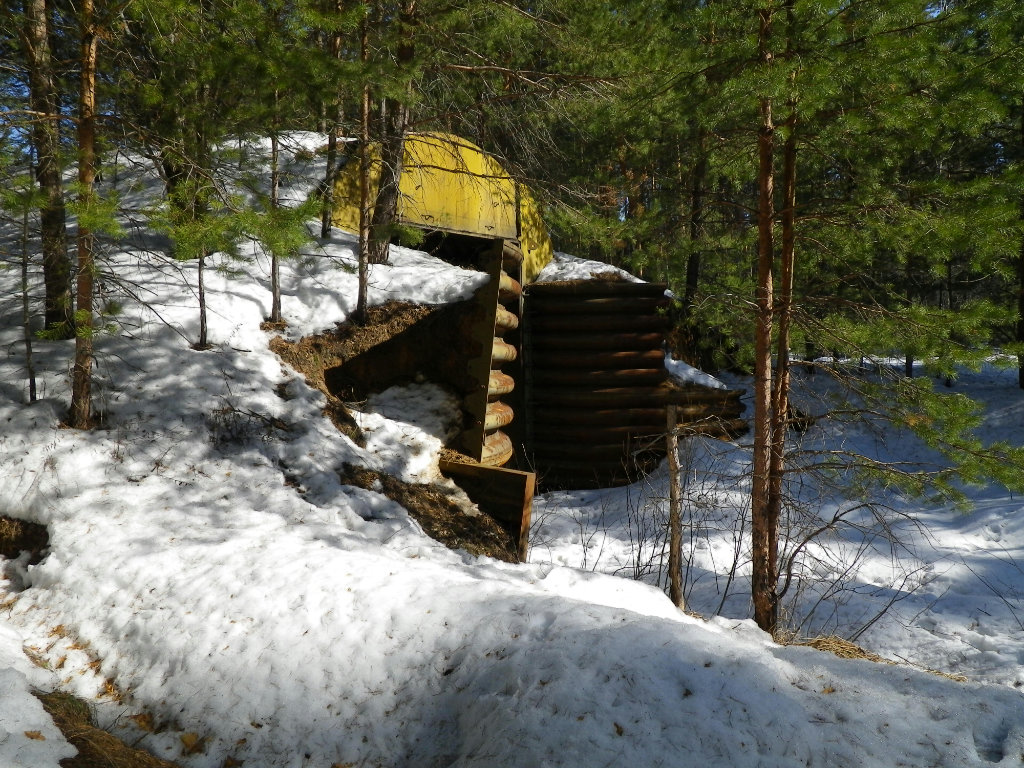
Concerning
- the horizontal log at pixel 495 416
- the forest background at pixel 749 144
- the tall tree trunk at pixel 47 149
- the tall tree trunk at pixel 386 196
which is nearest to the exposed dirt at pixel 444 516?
the horizontal log at pixel 495 416

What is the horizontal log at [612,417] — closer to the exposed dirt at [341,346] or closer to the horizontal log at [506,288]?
the horizontal log at [506,288]

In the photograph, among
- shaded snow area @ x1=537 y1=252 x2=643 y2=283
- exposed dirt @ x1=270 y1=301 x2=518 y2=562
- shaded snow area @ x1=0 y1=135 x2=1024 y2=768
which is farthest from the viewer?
shaded snow area @ x1=537 y1=252 x2=643 y2=283

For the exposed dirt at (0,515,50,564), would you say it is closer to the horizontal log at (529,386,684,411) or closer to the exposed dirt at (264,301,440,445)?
the exposed dirt at (264,301,440,445)

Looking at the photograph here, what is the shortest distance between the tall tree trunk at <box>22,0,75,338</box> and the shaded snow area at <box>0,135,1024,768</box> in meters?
0.72

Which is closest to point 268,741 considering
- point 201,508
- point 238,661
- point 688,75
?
point 238,661

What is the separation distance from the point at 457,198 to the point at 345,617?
6.82 meters

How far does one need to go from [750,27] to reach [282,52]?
376 cm

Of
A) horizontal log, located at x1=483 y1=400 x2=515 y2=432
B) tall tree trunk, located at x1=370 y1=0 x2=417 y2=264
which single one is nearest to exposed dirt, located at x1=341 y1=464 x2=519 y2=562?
horizontal log, located at x1=483 y1=400 x2=515 y2=432

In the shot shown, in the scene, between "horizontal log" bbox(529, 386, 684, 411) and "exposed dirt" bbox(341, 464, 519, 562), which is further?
"horizontal log" bbox(529, 386, 684, 411)

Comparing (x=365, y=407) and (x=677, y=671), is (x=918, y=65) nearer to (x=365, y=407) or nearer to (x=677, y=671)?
(x=677, y=671)

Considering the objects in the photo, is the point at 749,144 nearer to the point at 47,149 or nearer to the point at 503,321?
the point at 503,321

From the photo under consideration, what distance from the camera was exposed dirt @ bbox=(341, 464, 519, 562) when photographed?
5.66 meters

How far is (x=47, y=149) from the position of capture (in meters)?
5.18

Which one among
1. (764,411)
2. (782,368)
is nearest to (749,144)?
(782,368)
